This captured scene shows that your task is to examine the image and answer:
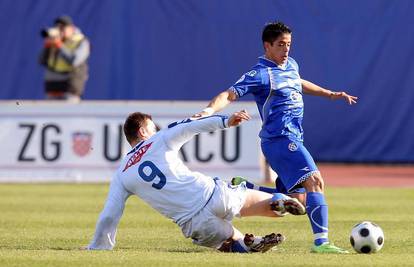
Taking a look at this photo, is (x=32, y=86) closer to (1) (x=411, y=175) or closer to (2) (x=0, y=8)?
(2) (x=0, y=8)

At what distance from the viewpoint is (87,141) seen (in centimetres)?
1902

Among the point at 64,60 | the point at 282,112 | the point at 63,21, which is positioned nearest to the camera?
the point at 282,112

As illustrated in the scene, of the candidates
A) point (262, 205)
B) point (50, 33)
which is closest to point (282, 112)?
point (262, 205)

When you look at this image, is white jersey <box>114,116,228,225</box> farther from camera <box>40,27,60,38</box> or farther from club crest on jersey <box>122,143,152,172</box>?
camera <box>40,27,60,38</box>

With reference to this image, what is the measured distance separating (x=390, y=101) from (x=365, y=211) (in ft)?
31.1

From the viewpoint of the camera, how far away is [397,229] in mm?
11945

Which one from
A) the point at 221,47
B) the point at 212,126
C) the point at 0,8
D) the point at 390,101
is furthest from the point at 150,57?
the point at 212,126

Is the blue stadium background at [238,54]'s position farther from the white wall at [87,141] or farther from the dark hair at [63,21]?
the white wall at [87,141]

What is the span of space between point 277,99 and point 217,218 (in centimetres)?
138

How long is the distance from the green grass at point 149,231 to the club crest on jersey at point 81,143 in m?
0.69

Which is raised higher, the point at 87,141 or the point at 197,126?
the point at 197,126

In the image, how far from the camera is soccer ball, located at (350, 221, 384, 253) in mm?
9586

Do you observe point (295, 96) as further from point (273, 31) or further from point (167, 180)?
point (167, 180)

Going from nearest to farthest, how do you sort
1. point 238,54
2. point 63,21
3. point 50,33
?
point 63,21 → point 50,33 → point 238,54
